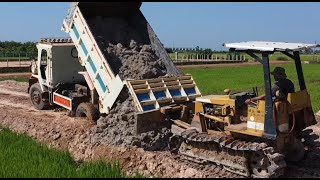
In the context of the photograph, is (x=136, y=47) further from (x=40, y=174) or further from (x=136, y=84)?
(x=40, y=174)

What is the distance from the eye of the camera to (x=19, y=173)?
752 cm

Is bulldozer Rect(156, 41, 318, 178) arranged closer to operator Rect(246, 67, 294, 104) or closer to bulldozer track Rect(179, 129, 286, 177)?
bulldozer track Rect(179, 129, 286, 177)

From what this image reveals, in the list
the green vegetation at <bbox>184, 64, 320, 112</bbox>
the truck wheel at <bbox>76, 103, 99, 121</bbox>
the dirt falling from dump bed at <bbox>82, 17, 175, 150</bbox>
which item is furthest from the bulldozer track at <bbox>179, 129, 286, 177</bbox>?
the green vegetation at <bbox>184, 64, 320, 112</bbox>

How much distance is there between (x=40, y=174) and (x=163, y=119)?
147 inches

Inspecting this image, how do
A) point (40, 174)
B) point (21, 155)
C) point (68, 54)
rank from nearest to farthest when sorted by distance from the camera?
point (40, 174) < point (21, 155) < point (68, 54)

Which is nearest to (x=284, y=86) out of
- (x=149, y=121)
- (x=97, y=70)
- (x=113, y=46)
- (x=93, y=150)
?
(x=149, y=121)

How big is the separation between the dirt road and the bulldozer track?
206 millimetres

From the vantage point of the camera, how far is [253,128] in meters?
8.38

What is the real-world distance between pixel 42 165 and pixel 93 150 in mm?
2368

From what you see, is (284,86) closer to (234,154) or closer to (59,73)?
(234,154)

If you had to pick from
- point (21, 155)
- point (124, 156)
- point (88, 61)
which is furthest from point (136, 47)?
point (21, 155)

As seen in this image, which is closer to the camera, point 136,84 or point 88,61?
point 136,84

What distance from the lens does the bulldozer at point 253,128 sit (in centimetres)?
808

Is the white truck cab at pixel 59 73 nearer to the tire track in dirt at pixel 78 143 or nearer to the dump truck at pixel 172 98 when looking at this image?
the dump truck at pixel 172 98
